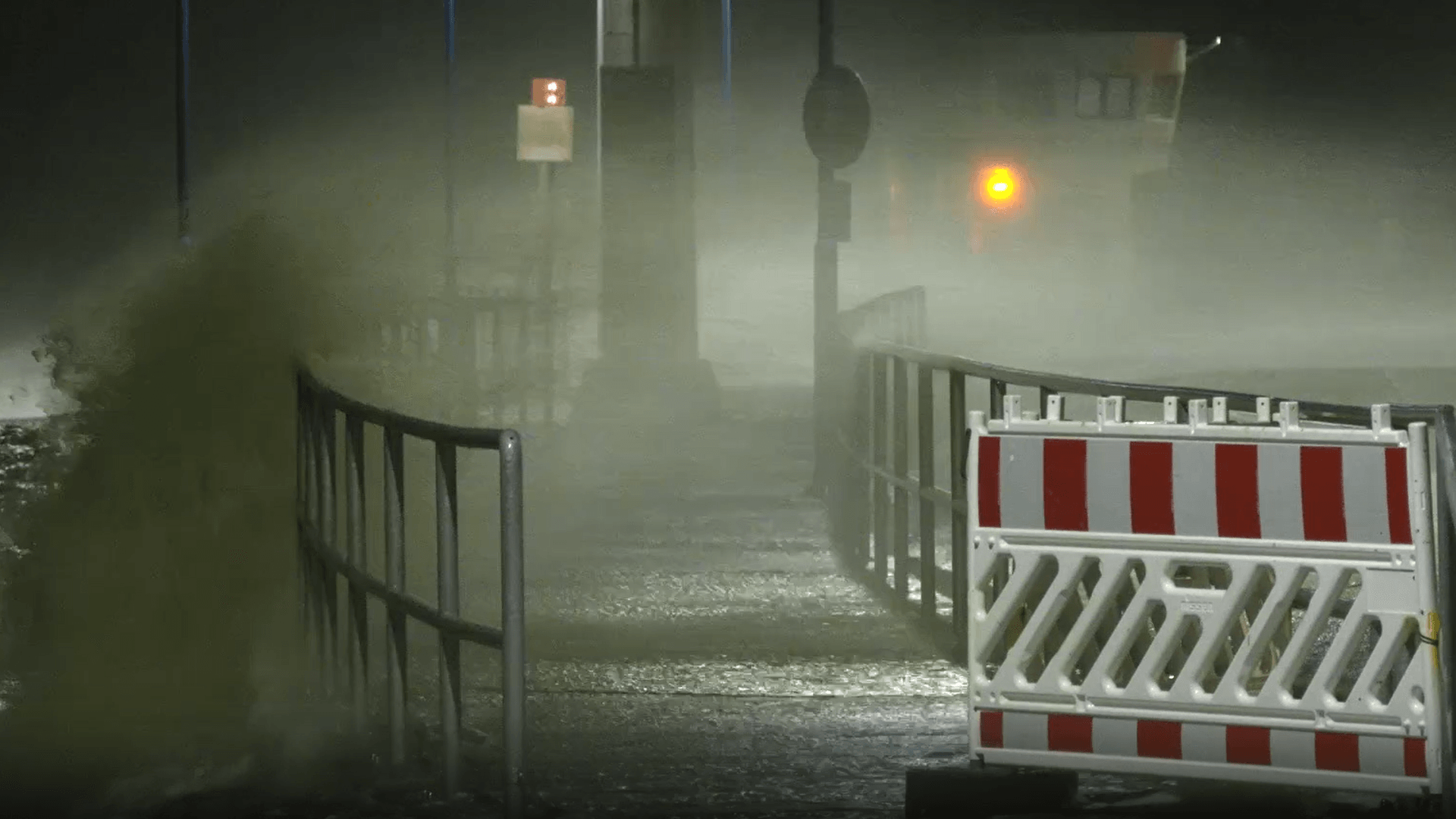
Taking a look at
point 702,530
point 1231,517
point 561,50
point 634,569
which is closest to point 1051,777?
point 1231,517

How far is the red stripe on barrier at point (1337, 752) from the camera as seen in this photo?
4.96 meters

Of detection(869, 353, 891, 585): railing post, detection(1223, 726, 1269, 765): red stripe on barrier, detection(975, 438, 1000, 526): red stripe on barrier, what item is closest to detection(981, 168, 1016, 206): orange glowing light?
detection(869, 353, 891, 585): railing post

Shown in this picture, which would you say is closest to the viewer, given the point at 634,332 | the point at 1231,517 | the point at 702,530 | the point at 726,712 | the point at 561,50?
the point at 1231,517

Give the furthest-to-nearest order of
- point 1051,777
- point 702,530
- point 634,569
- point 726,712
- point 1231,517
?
point 702,530
point 634,569
point 726,712
point 1051,777
point 1231,517

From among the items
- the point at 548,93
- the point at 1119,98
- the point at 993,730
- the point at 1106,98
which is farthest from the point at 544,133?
the point at 993,730

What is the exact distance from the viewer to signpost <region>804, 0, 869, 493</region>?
14.2 m

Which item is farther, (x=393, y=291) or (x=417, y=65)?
(x=417, y=65)

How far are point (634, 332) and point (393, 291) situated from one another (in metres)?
6.37

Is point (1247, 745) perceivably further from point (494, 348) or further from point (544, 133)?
point (544, 133)

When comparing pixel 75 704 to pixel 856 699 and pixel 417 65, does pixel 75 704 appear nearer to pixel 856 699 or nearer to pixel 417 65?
pixel 856 699

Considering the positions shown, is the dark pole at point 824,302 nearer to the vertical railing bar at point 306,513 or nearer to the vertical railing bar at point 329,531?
the vertical railing bar at point 306,513

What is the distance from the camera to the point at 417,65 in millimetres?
42688

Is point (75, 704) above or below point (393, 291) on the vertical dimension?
below

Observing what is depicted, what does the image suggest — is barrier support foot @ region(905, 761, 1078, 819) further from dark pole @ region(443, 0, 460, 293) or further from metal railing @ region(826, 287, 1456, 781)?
dark pole @ region(443, 0, 460, 293)
